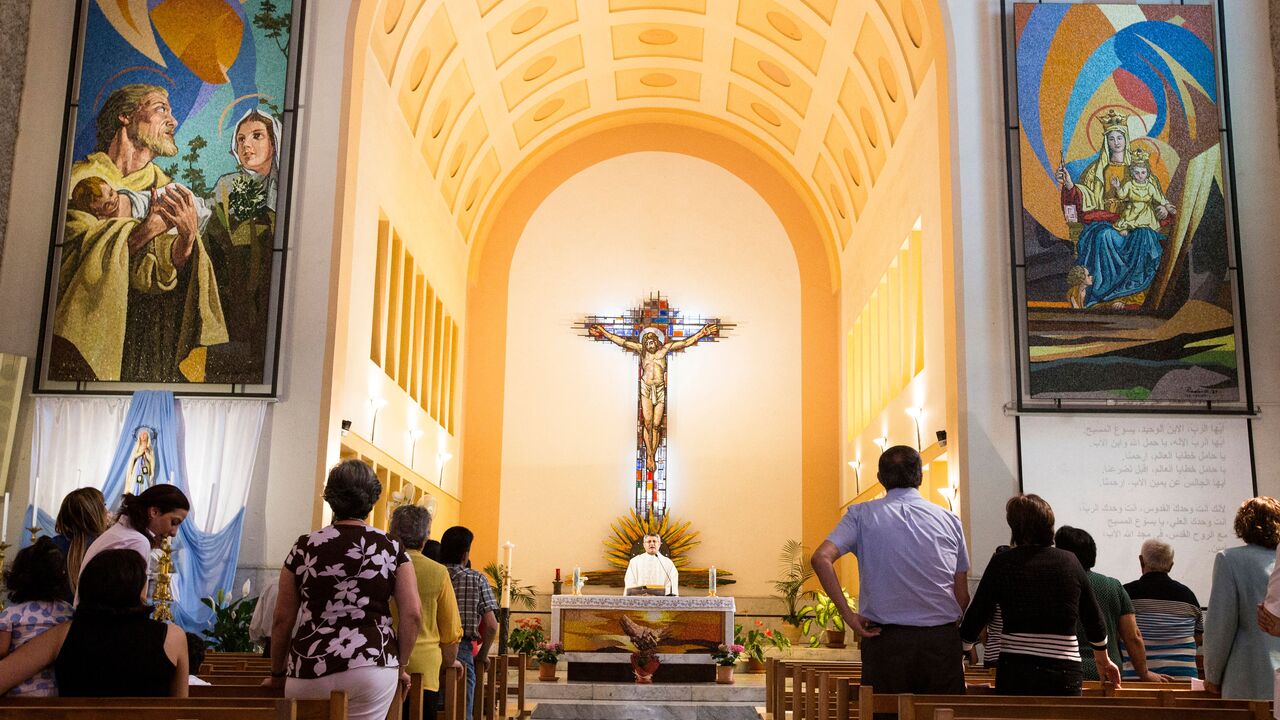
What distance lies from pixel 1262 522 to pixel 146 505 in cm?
444

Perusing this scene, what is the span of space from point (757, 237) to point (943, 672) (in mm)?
15212

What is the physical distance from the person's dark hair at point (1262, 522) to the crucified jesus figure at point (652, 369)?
545 inches

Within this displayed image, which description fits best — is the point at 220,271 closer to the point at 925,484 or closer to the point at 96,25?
the point at 96,25

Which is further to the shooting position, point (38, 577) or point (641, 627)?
point (641, 627)

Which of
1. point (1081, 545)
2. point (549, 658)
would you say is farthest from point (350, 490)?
point (549, 658)

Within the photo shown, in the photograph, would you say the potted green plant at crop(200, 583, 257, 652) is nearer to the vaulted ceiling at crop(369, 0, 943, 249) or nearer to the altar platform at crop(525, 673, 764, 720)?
the altar platform at crop(525, 673, 764, 720)

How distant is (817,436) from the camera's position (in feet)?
61.4

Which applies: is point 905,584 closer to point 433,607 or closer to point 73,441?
point 433,607

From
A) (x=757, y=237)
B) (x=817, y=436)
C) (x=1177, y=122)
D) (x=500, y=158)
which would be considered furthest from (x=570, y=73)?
(x=1177, y=122)

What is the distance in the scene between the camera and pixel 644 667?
12508mm

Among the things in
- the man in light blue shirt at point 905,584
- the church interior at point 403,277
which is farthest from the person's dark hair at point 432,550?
the church interior at point 403,277

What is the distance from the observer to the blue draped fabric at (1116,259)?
1033cm

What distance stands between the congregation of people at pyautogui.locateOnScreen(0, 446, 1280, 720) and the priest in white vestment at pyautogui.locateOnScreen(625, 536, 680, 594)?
856 cm

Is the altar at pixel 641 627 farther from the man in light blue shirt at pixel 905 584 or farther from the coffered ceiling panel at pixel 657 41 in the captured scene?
the coffered ceiling panel at pixel 657 41
